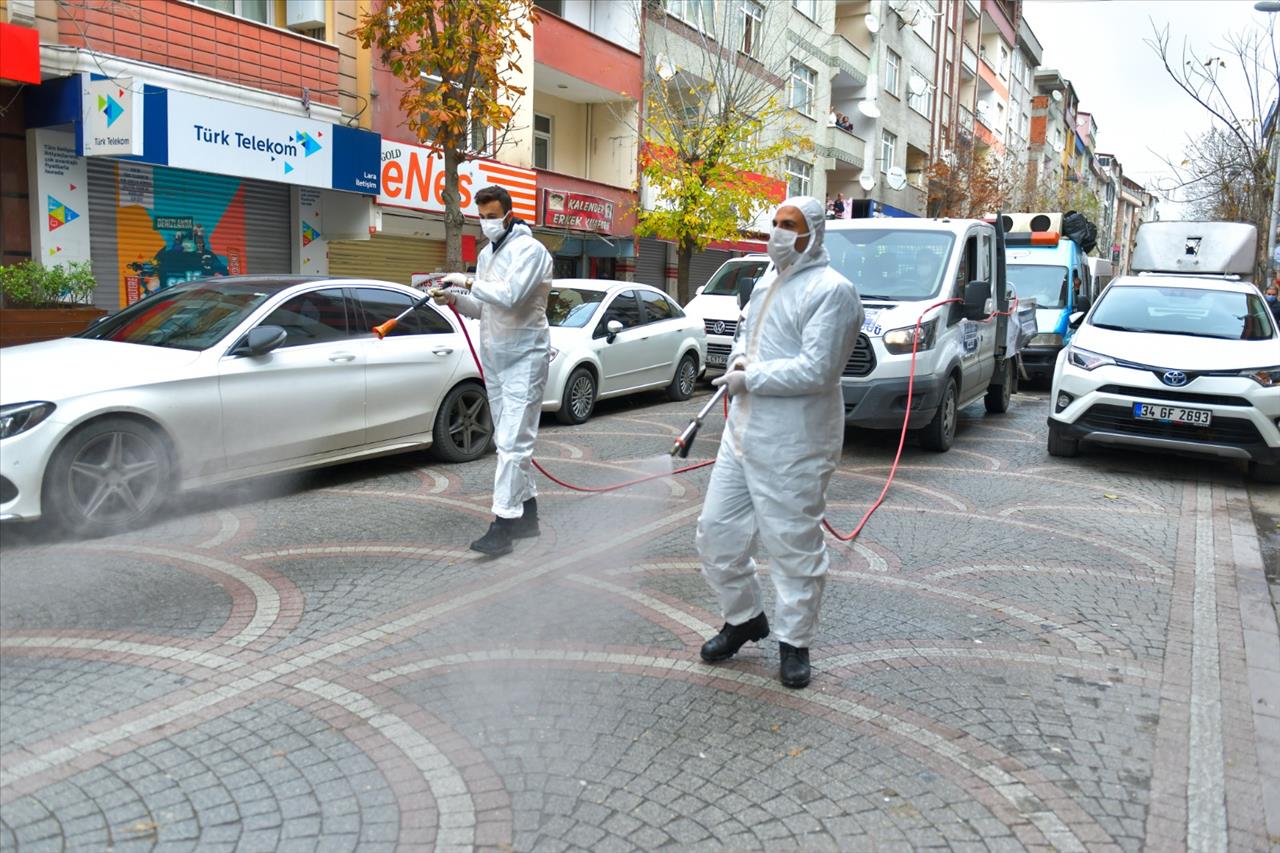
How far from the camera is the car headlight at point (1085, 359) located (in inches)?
360

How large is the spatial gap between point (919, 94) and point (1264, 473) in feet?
110

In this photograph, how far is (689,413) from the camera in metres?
12.4

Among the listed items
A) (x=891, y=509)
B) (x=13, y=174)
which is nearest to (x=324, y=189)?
(x=13, y=174)

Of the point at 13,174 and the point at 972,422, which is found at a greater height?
the point at 13,174

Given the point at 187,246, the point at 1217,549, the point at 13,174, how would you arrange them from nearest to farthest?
the point at 1217,549
the point at 13,174
the point at 187,246

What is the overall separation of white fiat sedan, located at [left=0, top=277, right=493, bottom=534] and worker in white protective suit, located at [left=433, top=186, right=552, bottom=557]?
5.82 ft

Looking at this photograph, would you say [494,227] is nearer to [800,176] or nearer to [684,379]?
[684,379]

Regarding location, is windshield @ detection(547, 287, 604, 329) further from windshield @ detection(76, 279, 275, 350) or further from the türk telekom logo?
the türk telekom logo

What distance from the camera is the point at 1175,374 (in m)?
8.70

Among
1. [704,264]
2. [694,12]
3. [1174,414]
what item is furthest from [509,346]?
[704,264]

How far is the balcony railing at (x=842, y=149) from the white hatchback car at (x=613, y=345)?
20.3 m

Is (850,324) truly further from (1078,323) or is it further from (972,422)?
(972,422)

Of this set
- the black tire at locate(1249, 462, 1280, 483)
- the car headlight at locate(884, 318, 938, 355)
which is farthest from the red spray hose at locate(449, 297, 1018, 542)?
the black tire at locate(1249, 462, 1280, 483)

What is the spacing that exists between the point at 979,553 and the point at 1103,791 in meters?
2.99
